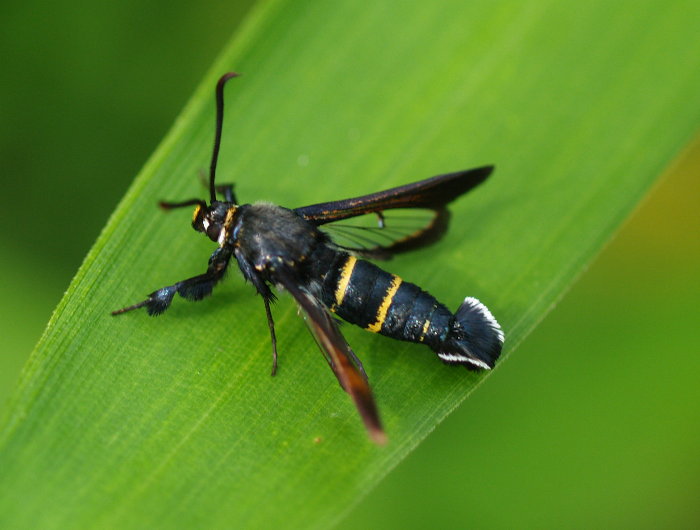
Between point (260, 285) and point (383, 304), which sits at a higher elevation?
point (383, 304)

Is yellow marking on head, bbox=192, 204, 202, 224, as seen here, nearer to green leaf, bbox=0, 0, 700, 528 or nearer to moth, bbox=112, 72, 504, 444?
moth, bbox=112, 72, 504, 444

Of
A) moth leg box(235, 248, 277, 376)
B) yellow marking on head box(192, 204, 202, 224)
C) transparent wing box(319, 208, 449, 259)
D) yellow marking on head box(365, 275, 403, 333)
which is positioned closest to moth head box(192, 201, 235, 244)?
yellow marking on head box(192, 204, 202, 224)

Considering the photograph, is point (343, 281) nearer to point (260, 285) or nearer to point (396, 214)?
point (260, 285)

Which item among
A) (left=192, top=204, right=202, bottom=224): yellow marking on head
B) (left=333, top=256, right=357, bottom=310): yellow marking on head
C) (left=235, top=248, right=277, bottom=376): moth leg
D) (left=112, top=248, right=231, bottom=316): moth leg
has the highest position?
(left=333, top=256, right=357, bottom=310): yellow marking on head

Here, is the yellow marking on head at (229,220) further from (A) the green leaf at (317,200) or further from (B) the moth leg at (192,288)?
(A) the green leaf at (317,200)

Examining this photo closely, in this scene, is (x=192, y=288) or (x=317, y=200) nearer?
(x=192, y=288)

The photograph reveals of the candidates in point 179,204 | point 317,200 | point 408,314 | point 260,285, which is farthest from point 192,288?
point 408,314

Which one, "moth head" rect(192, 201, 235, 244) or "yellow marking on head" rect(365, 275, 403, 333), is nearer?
"yellow marking on head" rect(365, 275, 403, 333)
